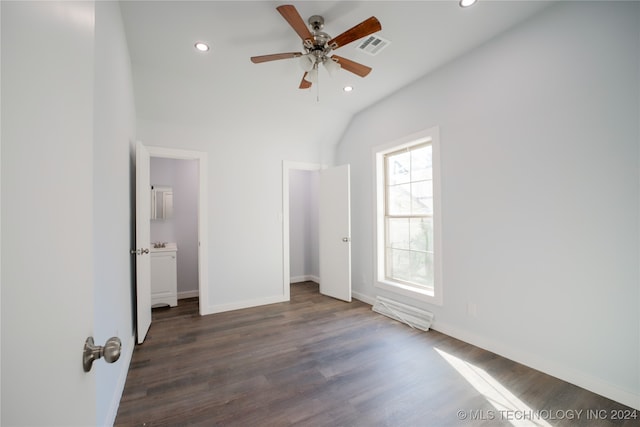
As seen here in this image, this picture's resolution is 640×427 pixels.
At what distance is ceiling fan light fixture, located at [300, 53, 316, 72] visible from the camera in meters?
2.29

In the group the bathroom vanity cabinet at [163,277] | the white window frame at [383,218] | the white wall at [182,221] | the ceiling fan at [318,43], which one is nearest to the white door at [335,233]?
the white window frame at [383,218]

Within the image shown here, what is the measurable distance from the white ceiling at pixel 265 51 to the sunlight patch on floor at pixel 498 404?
2.98 m

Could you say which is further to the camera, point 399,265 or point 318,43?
point 399,265

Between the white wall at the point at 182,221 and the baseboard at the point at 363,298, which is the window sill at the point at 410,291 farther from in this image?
the white wall at the point at 182,221

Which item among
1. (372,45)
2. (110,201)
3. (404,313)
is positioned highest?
(372,45)

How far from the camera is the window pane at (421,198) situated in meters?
3.28

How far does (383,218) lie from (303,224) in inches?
87.7

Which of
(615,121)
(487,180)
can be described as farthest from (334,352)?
(615,121)

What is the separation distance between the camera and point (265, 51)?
2.62 metres

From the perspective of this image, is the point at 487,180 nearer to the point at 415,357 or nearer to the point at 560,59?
the point at 560,59

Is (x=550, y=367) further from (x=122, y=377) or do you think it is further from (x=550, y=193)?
(x=122, y=377)

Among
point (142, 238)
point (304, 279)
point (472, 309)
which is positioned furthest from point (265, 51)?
point (304, 279)

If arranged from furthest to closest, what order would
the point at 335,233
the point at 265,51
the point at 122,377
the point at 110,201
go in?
the point at 335,233 → the point at 265,51 → the point at 122,377 → the point at 110,201

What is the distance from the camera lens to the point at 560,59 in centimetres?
213
